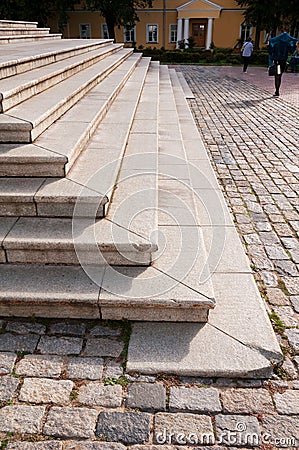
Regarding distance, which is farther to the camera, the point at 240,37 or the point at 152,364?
the point at 240,37

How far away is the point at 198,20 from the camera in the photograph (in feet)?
133

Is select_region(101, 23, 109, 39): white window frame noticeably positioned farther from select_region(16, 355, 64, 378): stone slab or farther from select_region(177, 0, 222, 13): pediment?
select_region(16, 355, 64, 378): stone slab

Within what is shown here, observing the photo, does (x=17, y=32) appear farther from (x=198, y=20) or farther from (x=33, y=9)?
(x=198, y=20)

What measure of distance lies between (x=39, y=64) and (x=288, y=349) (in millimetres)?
5523

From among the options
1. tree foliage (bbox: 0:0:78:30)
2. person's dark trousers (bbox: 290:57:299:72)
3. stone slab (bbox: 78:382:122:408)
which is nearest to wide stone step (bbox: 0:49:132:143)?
stone slab (bbox: 78:382:122:408)

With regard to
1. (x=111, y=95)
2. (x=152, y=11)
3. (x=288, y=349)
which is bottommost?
(x=288, y=349)

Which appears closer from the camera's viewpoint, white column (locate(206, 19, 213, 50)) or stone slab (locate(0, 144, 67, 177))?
stone slab (locate(0, 144, 67, 177))

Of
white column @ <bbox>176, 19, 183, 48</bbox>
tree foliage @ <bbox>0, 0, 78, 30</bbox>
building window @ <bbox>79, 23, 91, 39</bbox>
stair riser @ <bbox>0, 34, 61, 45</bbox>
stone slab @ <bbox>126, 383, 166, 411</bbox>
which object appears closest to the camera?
stone slab @ <bbox>126, 383, 166, 411</bbox>

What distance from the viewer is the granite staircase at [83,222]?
10.2 feet

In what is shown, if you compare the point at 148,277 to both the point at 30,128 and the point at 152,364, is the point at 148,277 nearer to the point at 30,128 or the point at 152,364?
the point at 152,364

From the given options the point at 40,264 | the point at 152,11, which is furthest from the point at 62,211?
the point at 152,11

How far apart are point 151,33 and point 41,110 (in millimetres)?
40639

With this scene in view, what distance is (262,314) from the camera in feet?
10.5

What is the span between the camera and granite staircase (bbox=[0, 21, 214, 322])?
3.11 meters
